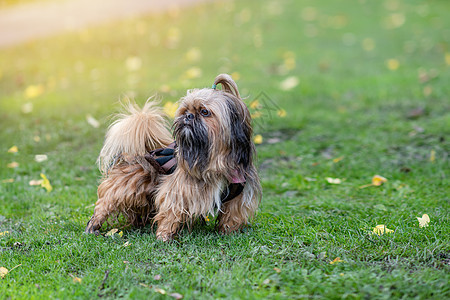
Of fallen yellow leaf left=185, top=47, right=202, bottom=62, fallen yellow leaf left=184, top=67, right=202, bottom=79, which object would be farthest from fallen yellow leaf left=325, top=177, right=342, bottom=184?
fallen yellow leaf left=185, top=47, right=202, bottom=62

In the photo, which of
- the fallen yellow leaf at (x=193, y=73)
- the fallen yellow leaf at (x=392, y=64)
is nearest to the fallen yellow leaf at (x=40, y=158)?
the fallen yellow leaf at (x=193, y=73)

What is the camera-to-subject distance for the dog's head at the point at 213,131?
389 centimetres

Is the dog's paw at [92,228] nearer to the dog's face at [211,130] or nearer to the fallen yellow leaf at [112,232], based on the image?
the fallen yellow leaf at [112,232]

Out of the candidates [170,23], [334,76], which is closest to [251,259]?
[334,76]

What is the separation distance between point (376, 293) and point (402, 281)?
24 centimetres

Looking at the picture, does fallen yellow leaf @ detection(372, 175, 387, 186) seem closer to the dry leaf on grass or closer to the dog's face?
the dry leaf on grass

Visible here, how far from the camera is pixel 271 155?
6660 mm

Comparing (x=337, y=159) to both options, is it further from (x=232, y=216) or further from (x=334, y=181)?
(x=232, y=216)

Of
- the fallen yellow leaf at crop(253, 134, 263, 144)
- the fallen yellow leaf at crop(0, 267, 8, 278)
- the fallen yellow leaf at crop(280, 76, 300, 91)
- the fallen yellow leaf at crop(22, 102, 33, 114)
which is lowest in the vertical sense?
the fallen yellow leaf at crop(0, 267, 8, 278)

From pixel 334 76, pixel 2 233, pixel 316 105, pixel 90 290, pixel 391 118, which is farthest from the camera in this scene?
pixel 334 76

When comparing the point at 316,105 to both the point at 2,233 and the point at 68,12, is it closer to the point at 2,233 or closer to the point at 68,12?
the point at 2,233

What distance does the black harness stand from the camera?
4.25 meters

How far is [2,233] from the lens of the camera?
15.3ft

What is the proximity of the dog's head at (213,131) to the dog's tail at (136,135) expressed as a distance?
67cm
